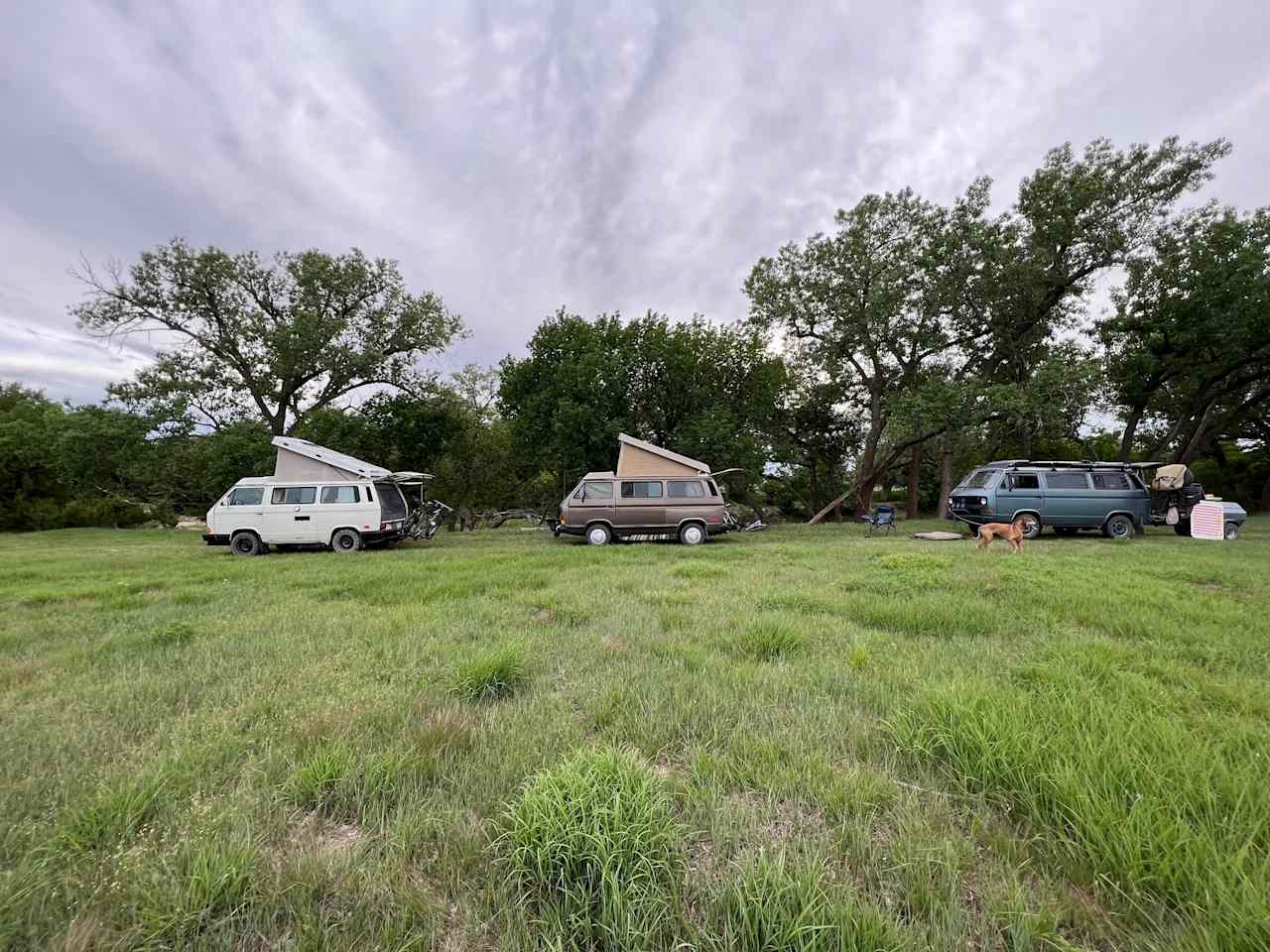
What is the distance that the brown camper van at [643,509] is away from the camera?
12.4 metres

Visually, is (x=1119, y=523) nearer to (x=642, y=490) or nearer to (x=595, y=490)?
(x=642, y=490)

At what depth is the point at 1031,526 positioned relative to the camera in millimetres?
12148

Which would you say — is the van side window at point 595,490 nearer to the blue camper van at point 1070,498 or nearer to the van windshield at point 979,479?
the blue camper van at point 1070,498

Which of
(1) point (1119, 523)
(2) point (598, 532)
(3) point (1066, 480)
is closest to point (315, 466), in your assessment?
(2) point (598, 532)

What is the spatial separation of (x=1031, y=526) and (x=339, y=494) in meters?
18.7

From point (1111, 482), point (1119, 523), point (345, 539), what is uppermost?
point (1111, 482)

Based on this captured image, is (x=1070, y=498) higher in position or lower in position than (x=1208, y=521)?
higher

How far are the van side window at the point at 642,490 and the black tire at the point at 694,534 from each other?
3.90ft

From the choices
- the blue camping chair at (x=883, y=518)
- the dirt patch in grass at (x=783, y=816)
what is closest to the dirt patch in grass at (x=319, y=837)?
the dirt patch in grass at (x=783, y=816)

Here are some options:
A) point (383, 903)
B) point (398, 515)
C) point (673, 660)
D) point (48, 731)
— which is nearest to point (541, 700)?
point (673, 660)

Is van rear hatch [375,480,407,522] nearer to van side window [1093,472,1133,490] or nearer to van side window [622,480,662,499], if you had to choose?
van side window [622,480,662,499]

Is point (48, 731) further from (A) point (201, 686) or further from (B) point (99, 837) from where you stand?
(B) point (99, 837)

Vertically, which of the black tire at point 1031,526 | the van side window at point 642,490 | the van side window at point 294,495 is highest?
the van side window at point 642,490

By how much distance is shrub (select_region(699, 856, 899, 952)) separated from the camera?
1.27m
